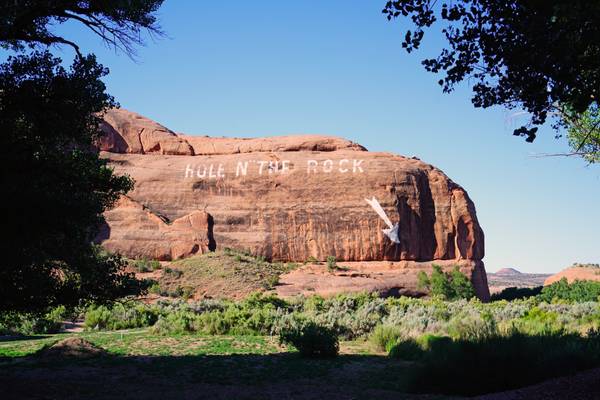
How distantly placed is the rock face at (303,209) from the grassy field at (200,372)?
117 ft

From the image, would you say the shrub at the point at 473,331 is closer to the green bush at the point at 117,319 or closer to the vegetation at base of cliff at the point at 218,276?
the green bush at the point at 117,319

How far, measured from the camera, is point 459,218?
5744 centimetres

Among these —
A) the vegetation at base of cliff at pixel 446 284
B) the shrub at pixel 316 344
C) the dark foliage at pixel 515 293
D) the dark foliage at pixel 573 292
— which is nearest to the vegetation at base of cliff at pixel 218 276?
the vegetation at base of cliff at pixel 446 284

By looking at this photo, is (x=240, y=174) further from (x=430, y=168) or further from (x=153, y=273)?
(x=430, y=168)

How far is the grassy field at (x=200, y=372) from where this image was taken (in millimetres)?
12148

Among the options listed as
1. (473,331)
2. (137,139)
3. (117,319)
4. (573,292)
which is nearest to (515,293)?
(573,292)

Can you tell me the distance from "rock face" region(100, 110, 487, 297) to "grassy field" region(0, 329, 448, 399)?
35711 millimetres

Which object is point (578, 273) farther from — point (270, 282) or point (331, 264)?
point (270, 282)

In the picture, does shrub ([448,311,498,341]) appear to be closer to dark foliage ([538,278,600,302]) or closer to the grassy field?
the grassy field

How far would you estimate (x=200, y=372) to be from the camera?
1456 cm

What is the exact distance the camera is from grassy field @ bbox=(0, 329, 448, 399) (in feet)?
39.9

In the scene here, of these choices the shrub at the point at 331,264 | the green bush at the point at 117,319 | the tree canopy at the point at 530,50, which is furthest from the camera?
the shrub at the point at 331,264

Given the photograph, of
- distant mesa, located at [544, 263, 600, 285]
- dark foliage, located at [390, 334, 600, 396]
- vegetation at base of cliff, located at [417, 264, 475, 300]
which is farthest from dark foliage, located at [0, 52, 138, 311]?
distant mesa, located at [544, 263, 600, 285]

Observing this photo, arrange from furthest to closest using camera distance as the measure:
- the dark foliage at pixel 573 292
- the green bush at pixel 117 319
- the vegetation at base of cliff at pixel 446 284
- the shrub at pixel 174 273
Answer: the dark foliage at pixel 573 292 → the shrub at pixel 174 273 → the vegetation at base of cliff at pixel 446 284 → the green bush at pixel 117 319
